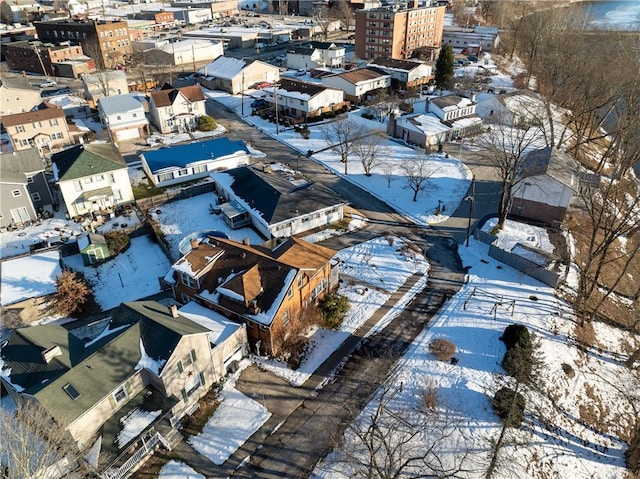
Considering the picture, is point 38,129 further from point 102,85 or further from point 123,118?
point 102,85

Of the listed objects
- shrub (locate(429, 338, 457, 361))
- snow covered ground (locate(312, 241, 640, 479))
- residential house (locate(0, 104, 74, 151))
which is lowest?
snow covered ground (locate(312, 241, 640, 479))

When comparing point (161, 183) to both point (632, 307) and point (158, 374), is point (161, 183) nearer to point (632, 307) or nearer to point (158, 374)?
point (158, 374)

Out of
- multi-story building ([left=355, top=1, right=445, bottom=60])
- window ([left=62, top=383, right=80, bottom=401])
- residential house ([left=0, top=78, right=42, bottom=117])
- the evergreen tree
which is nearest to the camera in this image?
window ([left=62, top=383, right=80, bottom=401])

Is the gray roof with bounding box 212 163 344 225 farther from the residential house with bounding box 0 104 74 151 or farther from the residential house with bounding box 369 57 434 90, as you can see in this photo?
the residential house with bounding box 369 57 434 90

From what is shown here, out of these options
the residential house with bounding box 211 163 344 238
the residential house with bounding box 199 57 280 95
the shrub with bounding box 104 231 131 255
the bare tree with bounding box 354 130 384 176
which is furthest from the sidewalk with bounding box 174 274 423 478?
the residential house with bounding box 199 57 280 95

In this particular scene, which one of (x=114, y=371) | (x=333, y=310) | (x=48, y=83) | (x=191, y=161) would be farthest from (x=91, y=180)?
(x=48, y=83)

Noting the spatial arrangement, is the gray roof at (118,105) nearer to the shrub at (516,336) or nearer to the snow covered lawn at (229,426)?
the snow covered lawn at (229,426)
